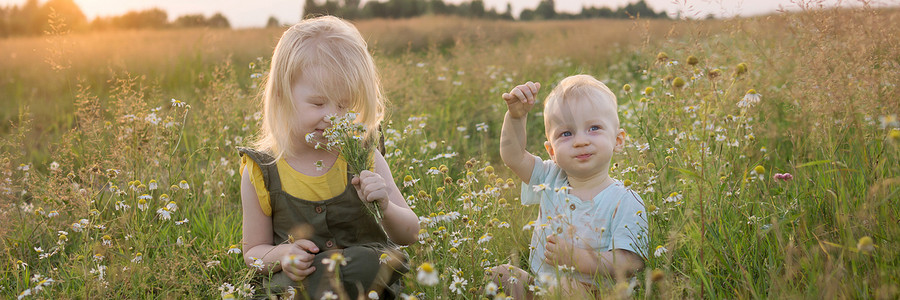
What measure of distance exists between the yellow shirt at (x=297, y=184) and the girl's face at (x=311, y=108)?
0.59 ft

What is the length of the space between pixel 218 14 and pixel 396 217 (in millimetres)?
18853

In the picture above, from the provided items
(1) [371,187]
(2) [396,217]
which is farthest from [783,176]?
(1) [371,187]

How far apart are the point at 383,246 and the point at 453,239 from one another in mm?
427

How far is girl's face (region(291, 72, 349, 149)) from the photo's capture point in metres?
2.56

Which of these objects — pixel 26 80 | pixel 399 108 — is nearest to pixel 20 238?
pixel 399 108

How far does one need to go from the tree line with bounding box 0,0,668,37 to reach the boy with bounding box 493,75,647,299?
1.15 metres

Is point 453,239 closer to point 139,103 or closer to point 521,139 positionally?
point 521,139

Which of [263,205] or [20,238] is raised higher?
[263,205]

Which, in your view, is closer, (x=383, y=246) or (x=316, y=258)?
(x=316, y=258)

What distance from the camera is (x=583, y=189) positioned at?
8.95 feet

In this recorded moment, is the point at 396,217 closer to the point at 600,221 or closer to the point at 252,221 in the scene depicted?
the point at 252,221

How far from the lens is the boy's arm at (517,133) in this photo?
2.64 meters

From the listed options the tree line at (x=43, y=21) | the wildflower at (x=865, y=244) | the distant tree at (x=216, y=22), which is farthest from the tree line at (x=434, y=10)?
the wildflower at (x=865, y=244)

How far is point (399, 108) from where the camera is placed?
17.4ft
